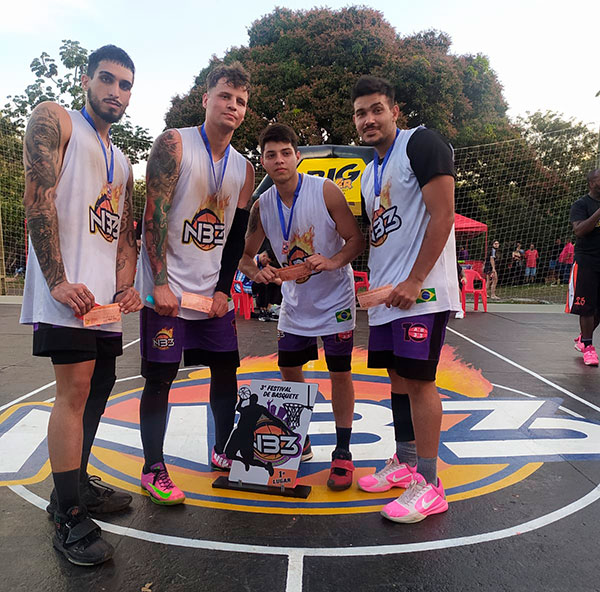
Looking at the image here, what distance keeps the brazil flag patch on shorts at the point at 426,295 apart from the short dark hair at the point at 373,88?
91 centimetres

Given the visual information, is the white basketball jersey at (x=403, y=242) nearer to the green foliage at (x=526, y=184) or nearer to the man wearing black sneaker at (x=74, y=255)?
the man wearing black sneaker at (x=74, y=255)

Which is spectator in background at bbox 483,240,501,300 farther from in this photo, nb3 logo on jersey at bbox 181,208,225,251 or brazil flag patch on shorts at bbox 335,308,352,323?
nb3 logo on jersey at bbox 181,208,225,251

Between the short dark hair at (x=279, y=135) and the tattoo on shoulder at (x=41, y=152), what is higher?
the short dark hair at (x=279, y=135)

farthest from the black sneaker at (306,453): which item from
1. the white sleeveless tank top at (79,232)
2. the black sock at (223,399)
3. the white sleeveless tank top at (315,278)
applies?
the white sleeveless tank top at (79,232)

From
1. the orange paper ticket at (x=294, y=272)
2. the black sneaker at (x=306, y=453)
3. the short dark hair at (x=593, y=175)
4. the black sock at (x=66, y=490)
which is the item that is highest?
the short dark hair at (x=593, y=175)

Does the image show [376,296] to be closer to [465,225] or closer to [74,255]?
[74,255]

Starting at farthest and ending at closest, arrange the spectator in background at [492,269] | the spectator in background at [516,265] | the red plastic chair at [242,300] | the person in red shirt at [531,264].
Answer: the spectator in background at [516,265], the person in red shirt at [531,264], the spectator in background at [492,269], the red plastic chair at [242,300]

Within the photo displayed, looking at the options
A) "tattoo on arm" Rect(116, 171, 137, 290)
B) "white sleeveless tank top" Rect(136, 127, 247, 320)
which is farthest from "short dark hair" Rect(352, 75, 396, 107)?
"tattoo on arm" Rect(116, 171, 137, 290)

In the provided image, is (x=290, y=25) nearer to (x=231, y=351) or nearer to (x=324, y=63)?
(x=324, y=63)

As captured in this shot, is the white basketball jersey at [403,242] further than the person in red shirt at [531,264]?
No

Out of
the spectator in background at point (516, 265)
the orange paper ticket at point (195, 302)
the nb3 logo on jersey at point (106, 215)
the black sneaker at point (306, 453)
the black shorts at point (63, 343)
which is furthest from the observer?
the spectator in background at point (516, 265)

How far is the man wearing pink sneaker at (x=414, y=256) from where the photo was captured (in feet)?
7.09

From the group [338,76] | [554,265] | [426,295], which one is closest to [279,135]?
[426,295]

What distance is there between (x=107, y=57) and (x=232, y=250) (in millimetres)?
1032
